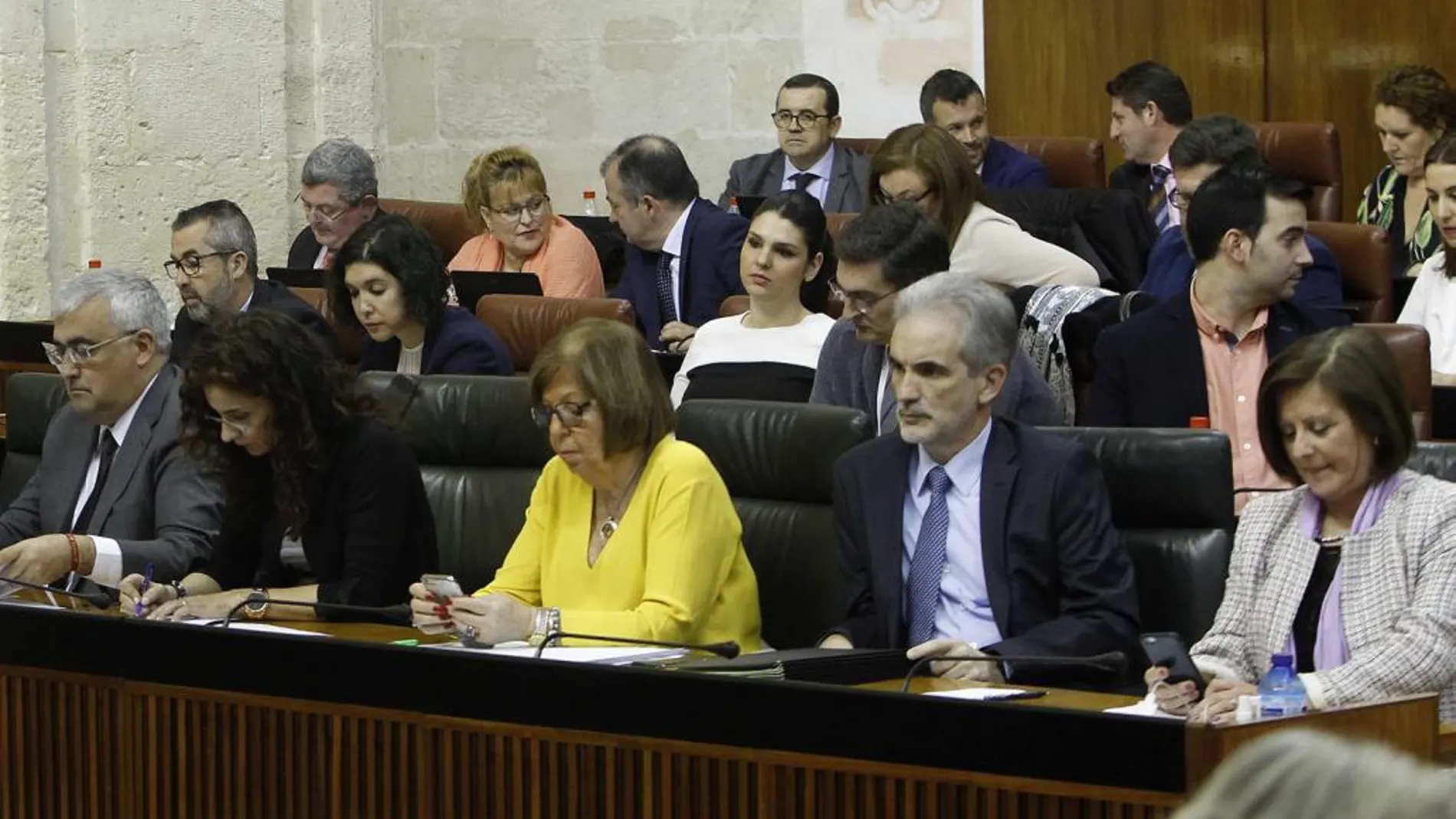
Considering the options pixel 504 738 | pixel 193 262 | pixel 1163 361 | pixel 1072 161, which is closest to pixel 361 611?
pixel 504 738

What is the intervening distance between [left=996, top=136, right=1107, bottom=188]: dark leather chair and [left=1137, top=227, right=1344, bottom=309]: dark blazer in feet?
5.74

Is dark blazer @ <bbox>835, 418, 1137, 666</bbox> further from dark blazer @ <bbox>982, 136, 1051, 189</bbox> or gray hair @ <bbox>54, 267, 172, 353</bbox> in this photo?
dark blazer @ <bbox>982, 136, 1051, 189</bbox>

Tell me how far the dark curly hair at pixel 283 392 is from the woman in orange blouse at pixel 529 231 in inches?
108

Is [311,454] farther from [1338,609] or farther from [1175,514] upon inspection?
[1338,609]

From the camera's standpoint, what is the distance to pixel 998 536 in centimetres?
352

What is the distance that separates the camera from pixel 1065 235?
21.3 feet

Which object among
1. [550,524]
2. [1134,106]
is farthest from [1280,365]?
[1134,106]

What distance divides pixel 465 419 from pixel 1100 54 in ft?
16.6

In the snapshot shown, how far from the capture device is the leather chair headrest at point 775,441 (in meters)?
3.93

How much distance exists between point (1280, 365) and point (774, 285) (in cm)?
205

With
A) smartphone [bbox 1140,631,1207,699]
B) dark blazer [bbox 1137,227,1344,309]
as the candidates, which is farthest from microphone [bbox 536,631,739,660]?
dark blazer [bbox 1137,227,1344,309]

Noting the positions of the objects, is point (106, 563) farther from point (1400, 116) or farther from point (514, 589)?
point (1400, 116)

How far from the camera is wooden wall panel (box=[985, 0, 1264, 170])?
881 centimetres

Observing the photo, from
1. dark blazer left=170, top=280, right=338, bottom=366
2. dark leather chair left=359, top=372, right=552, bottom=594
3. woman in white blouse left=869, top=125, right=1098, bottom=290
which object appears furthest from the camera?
dark blazer left=170, top=280, right=338, bottom=366
